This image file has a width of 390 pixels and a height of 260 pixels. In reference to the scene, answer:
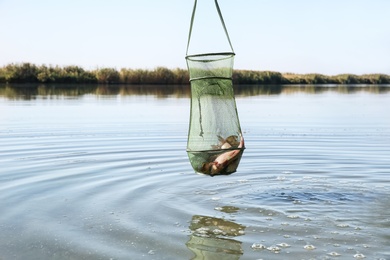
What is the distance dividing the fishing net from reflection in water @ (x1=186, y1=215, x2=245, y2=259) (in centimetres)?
102

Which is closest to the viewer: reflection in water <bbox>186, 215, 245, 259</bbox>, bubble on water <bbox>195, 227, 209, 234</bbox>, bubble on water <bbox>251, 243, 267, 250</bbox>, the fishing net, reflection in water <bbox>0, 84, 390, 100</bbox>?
reflection in water <bbox>186, 215, 245, 259</bbox>

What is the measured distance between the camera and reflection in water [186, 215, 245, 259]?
15.0 feet

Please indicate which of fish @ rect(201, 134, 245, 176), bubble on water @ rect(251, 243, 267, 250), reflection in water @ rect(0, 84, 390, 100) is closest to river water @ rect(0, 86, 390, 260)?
bubble on water @ rect(251, 243, 267, 250)

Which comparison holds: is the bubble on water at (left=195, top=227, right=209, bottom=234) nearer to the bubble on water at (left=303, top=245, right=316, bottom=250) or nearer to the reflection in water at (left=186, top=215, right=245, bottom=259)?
the reflection in water at (left=186, top=215, right=245, bottom=259)

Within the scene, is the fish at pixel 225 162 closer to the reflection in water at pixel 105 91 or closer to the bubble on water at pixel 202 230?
the bubble on water at pixel 202 230

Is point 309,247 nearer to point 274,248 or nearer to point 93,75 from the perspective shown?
point 274,248

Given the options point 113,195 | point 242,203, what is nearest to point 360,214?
point 242,203

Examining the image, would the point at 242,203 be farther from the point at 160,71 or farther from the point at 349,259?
the point at 160,71

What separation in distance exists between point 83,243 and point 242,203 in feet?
6.73

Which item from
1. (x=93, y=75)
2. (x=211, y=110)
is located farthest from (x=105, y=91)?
(x=211, y=110)

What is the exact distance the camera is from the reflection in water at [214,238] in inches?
179

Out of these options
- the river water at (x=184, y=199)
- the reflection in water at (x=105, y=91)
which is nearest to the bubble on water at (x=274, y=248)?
the river water at (x=184, y=199)

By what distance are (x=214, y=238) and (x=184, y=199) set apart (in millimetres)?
1546

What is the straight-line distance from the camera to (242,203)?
626 centimetres
